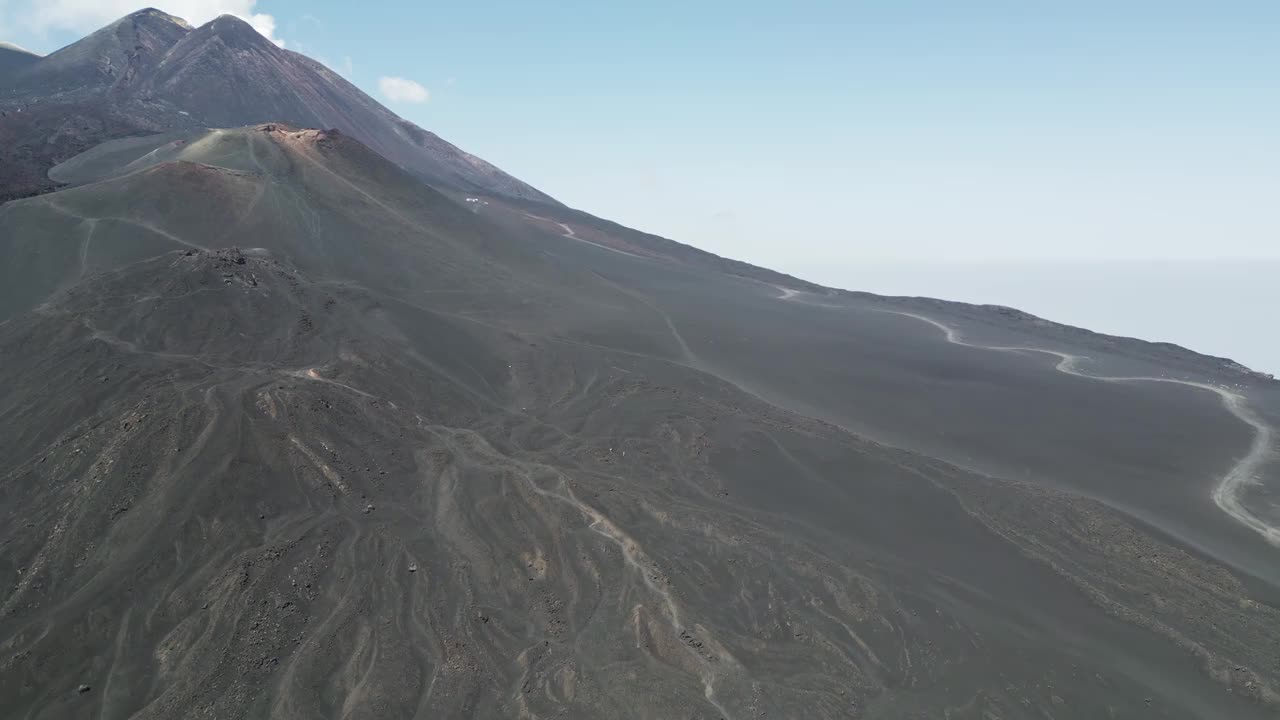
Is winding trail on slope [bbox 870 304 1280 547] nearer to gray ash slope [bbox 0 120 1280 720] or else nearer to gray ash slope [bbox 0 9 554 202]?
gray ash slope [bbox 0 120 1280 720]

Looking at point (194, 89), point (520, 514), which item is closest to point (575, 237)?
point (194, 89)

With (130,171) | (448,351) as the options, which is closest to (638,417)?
(448,351)

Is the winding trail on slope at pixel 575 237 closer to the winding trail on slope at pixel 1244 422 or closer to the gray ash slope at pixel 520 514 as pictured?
the winding trail on slope at pixel 1244 422

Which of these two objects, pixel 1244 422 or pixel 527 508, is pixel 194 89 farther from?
pixel 1244 422

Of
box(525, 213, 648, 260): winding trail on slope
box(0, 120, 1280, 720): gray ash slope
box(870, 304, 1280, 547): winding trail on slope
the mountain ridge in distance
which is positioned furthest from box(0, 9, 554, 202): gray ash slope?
box(870, 304, 1280, 547): winding trail on slope

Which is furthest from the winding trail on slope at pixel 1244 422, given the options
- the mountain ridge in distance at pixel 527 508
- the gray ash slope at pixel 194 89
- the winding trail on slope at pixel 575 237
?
the gray ash slope at pixel 194 89
